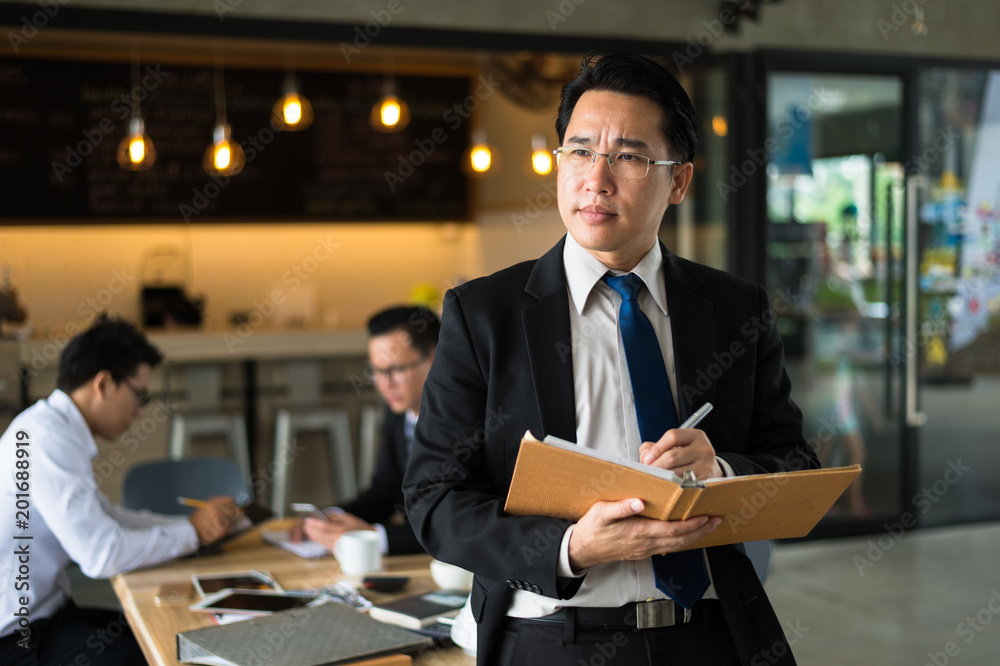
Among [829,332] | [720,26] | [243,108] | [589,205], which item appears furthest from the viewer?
[243,108]

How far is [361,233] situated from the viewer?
26.2 ft

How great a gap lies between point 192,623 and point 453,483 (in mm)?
959

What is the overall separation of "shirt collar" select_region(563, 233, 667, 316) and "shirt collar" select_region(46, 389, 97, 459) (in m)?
1.68

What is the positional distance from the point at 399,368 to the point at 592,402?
1.78 meters

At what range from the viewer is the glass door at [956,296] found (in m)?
5.67

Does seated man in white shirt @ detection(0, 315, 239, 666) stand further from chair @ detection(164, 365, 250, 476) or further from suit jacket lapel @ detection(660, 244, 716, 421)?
chair @ detection(164, 365, 250, 476)

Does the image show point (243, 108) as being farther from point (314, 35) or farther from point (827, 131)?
point (827, 131)

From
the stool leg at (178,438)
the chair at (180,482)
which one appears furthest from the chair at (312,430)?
the chair at (180,482)

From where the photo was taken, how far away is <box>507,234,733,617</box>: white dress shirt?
143cm

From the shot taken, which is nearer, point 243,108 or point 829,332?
point 829,332

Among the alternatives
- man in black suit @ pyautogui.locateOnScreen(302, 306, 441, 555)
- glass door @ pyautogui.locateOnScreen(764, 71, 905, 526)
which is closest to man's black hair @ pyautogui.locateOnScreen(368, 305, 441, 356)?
man in black suit @ pyautogui.locateOnScreen(302, 306, 441, 555)

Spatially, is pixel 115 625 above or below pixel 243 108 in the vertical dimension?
below

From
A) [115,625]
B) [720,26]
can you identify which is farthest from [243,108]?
[115,625]

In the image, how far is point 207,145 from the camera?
7.18 metres
